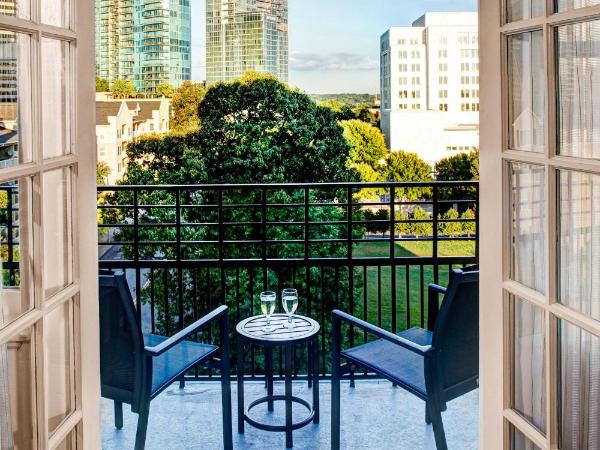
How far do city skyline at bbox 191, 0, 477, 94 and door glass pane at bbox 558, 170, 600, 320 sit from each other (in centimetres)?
1102

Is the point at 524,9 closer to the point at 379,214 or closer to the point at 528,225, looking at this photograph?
the point at 528,225

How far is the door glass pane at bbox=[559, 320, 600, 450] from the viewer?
1.10m

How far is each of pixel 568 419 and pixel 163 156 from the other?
10449 millimetres

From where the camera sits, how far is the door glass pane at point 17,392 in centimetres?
105

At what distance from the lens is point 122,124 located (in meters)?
10.9

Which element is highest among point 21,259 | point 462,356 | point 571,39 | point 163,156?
point 163,156

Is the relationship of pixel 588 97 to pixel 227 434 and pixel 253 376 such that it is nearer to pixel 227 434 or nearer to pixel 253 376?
pixel 227 434

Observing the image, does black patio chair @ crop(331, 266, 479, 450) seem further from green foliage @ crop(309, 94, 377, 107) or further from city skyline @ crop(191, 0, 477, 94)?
green foliage @ crop(309, 94, 377, 107)

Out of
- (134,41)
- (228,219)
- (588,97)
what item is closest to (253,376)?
(588,97)

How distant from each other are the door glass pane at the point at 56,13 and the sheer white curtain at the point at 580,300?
975 mm

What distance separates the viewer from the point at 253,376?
3359 mm

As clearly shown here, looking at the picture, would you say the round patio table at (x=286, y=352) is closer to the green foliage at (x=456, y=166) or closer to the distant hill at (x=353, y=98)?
the distant hill at (x=353, y=98)

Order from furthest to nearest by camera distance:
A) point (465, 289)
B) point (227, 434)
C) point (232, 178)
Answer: point (232, 178) < point (227, 434) < point (465, 289)

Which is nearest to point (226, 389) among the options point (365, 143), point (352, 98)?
point (365, 143)
